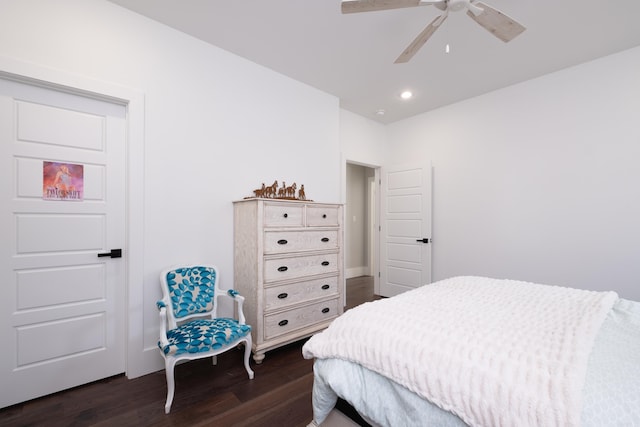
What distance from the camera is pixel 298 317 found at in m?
2.67

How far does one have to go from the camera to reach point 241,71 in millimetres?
2820

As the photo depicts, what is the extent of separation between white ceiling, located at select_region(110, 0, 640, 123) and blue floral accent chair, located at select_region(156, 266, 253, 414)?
2077 millimetres

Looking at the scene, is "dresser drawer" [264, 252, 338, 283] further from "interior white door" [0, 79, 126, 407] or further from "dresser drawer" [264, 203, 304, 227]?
"interior white door" [0, 79, 126, 407]

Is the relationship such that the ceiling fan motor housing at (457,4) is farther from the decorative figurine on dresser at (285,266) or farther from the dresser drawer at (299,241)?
the dresser drawer at (299,241)

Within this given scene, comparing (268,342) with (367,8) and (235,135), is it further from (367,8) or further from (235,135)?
(367,8)

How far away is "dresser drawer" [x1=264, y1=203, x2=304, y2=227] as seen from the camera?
2488 mm

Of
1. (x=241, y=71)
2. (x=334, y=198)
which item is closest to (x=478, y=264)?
(x=334, y=198)

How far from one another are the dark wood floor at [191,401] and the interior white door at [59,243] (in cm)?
17

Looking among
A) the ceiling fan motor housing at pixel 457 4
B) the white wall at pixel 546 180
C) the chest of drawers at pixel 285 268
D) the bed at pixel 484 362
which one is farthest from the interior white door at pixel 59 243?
the white wall at pixel 546 180

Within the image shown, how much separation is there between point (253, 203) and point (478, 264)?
2933 millimetres

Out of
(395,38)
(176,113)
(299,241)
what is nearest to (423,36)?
(395,38)

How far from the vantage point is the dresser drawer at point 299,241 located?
2.49 metres

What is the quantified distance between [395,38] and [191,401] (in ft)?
10.7

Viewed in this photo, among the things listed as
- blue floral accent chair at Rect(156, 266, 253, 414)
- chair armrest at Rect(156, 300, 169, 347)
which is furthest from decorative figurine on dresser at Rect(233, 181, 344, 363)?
chair armrest at Rect(156, 300, 169, 347)
